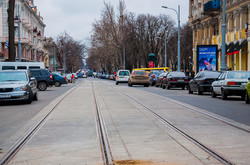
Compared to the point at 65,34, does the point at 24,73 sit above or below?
below

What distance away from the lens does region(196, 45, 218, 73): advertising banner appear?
33.6 m

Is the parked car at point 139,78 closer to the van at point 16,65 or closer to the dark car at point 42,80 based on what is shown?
the van at point 16,65

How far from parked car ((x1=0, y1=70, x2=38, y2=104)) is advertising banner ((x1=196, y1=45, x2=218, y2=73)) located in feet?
54.1

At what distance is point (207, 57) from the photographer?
33.8 meters

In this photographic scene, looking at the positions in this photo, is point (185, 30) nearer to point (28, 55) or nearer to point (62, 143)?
point (28, 55)

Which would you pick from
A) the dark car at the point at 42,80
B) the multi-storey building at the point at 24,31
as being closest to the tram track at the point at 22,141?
the dark car at the point at 42,80

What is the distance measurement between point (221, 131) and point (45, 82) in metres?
25.2

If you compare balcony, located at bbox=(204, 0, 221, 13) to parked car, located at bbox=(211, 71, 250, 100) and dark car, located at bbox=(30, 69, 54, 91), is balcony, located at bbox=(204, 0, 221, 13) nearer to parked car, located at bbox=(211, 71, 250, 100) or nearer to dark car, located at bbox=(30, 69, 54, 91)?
dark car, located at bbox=(30, 69, 54, 91)

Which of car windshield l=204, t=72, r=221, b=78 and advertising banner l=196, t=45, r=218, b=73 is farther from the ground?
advertising banner l=196, t=45, r=218, b=73

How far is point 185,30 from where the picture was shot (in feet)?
305

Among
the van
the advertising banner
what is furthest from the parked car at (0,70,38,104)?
the van

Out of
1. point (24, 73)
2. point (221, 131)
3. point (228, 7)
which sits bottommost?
point (221, 131)

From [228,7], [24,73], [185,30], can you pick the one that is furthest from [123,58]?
[24,73]

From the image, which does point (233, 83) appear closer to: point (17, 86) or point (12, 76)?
point (17, 86)
